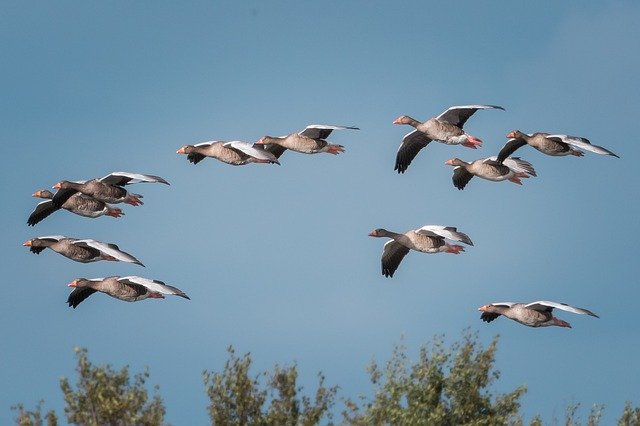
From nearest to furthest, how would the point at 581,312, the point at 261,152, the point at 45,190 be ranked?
1. the point at 581,312
2. the point at 261,152
3. the point at 45,190

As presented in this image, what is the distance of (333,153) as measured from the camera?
4262cm

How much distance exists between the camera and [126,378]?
36156 mm

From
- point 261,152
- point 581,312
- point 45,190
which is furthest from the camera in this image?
point 45,190

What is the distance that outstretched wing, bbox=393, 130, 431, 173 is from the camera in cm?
4303

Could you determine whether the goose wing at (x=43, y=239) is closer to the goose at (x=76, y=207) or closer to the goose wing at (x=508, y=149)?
the goose at (x=76, y=207)

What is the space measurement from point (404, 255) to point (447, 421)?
577 cm

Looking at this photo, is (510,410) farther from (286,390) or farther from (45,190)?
(45,190)

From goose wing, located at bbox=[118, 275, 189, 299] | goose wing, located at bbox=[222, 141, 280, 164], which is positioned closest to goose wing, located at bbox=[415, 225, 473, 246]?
goose wing, located at bbox=[222, 141, 280, 164]

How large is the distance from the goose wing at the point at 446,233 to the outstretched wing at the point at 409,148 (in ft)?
8.82

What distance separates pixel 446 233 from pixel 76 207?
10461 mm

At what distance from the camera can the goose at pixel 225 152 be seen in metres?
40.6

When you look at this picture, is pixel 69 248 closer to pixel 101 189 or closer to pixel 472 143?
pixel 101 189

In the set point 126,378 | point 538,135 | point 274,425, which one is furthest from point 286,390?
point 538,135

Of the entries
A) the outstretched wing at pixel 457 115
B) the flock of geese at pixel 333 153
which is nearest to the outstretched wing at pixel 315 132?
the flock of geese at pixel 333 153
